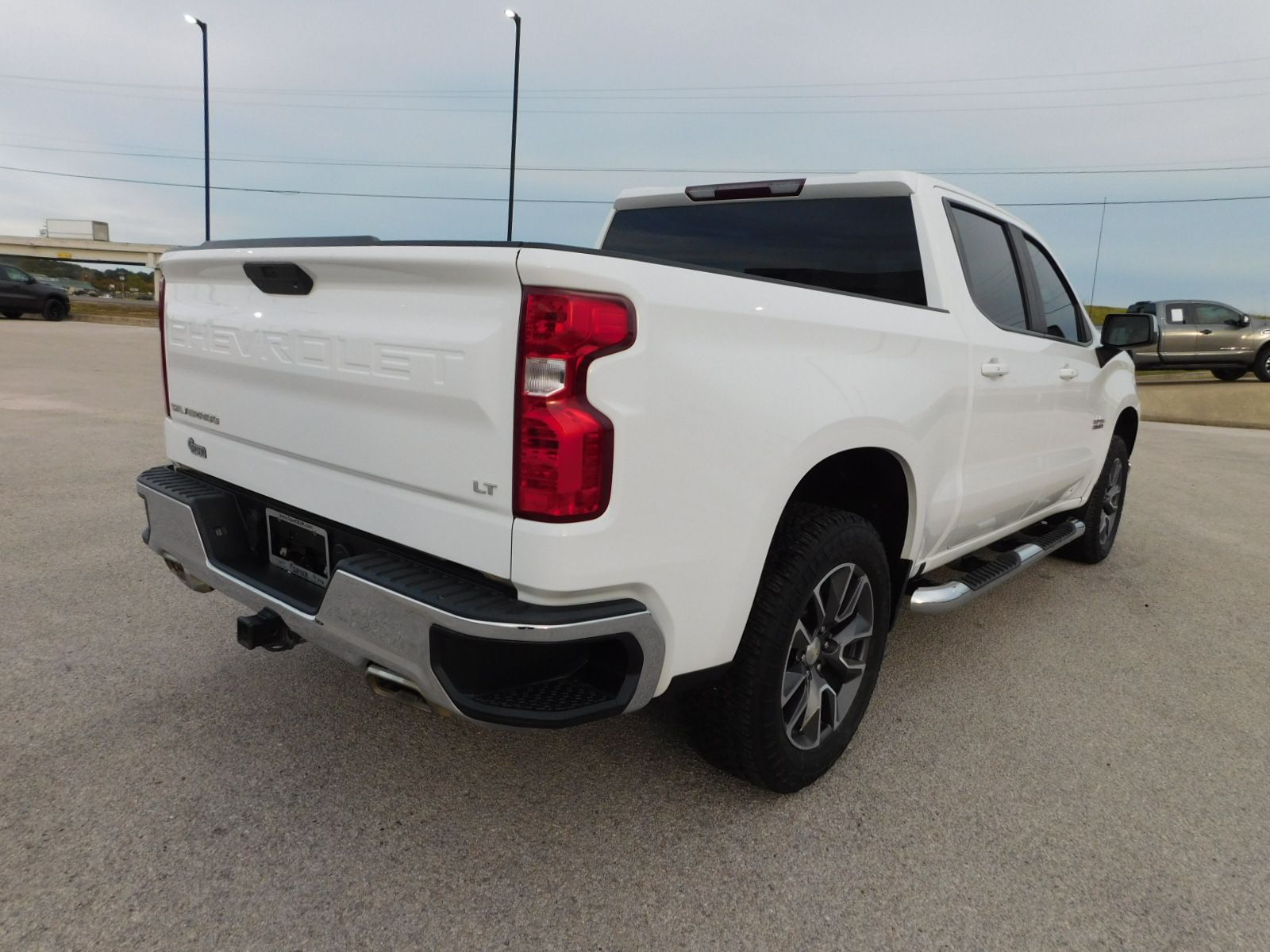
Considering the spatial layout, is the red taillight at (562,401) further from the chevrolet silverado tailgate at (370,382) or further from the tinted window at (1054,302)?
the tinted window at (1054,302)

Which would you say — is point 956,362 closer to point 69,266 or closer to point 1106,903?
point 1106,903

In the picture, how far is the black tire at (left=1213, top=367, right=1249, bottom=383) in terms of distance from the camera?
67.3ft

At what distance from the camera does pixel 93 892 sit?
2018mm

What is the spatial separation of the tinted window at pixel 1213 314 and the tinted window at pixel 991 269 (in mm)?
20187

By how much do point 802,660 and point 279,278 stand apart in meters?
1.80

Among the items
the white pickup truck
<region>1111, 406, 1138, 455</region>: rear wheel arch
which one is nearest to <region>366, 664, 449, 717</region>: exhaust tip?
the white pickup truck

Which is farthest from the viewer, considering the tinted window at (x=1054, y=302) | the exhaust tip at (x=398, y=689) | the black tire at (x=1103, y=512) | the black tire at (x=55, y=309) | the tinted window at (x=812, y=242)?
the black tire at (x=55, y=309)

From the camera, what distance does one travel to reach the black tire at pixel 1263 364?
2009 centimetres

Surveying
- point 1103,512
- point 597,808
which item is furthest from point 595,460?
point 1103,512

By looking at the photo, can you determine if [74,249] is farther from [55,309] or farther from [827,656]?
[827,656]

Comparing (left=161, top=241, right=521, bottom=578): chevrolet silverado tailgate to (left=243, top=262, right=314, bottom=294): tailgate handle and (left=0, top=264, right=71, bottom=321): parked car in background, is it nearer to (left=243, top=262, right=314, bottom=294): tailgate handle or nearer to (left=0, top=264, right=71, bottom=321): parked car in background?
(left=243, top=262, right=314, bottom=294): tailgate handle

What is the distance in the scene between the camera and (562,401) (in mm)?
1759

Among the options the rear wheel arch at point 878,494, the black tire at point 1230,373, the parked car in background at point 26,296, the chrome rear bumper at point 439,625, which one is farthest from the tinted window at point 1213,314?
the parked car in background at point 26,296

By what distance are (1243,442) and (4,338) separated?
74.6 ft
